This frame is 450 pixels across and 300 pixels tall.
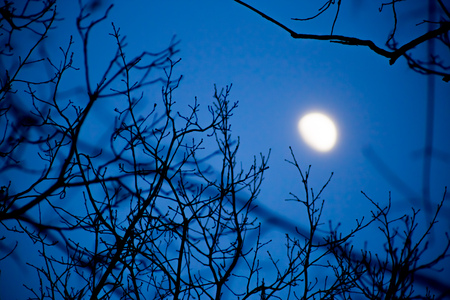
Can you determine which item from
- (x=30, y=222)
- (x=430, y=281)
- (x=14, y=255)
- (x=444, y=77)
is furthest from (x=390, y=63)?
(x=14, y=255)

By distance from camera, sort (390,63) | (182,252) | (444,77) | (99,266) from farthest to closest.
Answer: (99,266) → (182,252) → (444,77) → (390,63)

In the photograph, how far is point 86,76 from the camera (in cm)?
414

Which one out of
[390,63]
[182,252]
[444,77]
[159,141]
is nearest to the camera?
[390,63]

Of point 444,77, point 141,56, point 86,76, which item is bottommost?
point 444,77

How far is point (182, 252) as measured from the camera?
327 cm

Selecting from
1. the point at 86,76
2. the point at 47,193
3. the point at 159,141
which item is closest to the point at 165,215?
the point at 159,141

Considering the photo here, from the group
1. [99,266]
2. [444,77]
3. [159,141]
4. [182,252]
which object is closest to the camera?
[444,77]

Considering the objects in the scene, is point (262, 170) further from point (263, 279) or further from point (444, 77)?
point (444, 77)

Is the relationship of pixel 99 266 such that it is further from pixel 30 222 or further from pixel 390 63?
pixel 390 63

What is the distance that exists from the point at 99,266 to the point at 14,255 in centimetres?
148

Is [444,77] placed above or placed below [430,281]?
above

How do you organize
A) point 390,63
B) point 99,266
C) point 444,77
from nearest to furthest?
point 390,63, point 444,77, point 99,266

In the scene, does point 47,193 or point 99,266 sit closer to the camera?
point 99,266

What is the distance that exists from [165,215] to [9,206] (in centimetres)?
225
